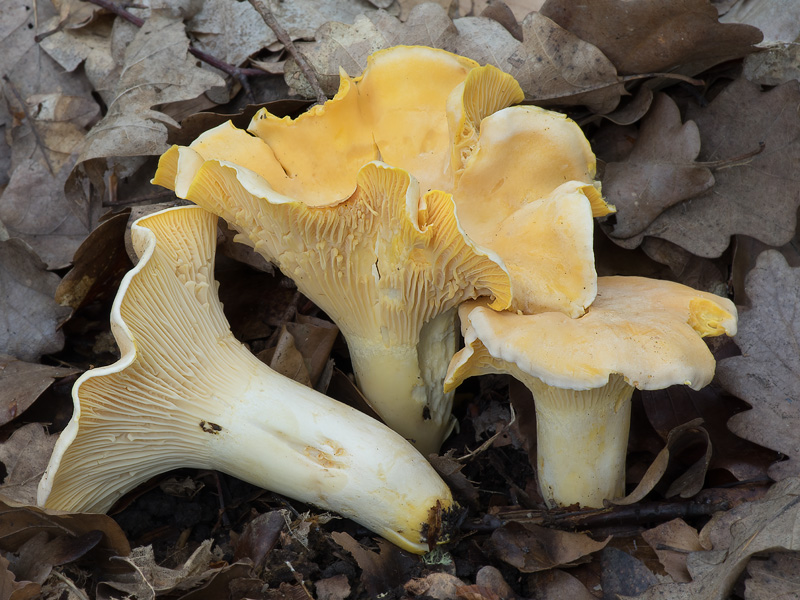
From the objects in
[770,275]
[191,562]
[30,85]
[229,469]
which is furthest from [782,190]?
[30,85]

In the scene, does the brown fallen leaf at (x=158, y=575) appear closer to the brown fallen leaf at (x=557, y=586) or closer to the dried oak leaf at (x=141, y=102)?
the brown fallen leaf at (x=557, y=586)

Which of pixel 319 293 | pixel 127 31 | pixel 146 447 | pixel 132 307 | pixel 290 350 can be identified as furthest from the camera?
pixel 127 31

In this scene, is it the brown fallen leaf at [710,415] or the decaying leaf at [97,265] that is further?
the decaying leaf at [97,265]

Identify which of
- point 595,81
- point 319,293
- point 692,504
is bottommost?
point 692,504

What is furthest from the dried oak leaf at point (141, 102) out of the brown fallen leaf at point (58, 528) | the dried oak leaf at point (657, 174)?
the dried oak leaf at point (657, 174)

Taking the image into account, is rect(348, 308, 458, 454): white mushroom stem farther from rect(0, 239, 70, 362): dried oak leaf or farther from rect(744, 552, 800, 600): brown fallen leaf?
rect(0, 239, 70, 362): dried oak leaf

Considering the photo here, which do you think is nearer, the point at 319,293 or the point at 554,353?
the point at 554,353

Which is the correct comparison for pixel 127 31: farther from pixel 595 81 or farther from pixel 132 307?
pixel 595 81
